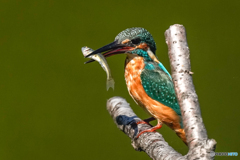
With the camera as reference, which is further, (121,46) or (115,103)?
(115,103)

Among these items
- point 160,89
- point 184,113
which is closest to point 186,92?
point 184,113

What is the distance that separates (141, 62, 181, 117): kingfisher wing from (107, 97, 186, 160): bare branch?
0.72 feet

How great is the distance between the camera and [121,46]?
2150mm

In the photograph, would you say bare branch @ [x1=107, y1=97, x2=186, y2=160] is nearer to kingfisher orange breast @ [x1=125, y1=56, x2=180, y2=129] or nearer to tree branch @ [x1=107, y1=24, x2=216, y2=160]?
tree branch @ [x1=107, y1=24, x2=216, y2=160]

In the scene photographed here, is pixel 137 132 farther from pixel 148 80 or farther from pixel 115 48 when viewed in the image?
pixel 115 48

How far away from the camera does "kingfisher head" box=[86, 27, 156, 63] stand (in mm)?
2146

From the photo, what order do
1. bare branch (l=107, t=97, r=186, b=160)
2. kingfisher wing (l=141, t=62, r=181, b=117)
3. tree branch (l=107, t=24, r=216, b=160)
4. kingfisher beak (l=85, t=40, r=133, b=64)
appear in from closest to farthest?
tree branch (l=107, t=24, r=216, b=160) < bare branch (l=107, t=97, r=186, b=160) < kingfisher beak (l=85, t=40, r=133, b=64) < kingfisher wing (l=141, t=62, r=181, b=117)

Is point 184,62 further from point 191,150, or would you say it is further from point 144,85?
point 144,85

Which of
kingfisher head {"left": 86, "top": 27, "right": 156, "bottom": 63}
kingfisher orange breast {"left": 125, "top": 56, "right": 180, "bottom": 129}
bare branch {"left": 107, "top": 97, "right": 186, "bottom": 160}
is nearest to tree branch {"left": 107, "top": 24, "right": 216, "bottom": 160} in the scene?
bare branch {"left": 107, "top": 97, "right": 186, "bottom": 160}

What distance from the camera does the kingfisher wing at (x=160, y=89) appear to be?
7.26 ft

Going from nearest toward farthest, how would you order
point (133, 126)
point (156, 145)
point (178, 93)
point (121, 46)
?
point (178, 93)
point (156, 145)
point (121, 46)
point (133, 126)

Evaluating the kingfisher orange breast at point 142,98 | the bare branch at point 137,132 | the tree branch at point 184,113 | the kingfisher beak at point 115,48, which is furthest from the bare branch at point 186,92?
the kingfisher orange breast at point 142,98

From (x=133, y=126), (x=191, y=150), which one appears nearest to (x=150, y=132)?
(x=133, y=126)

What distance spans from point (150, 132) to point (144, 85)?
11.9 inches
